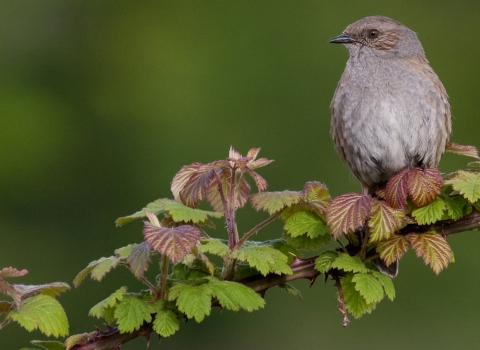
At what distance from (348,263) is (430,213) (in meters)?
0.37

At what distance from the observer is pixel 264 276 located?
9.86ft

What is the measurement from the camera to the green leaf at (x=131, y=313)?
9.39ft

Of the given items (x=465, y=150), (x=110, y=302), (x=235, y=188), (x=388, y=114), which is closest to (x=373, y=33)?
(x=388, y=114)

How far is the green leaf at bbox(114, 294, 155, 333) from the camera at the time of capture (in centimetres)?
286

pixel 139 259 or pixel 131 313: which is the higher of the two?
pixel 139 259

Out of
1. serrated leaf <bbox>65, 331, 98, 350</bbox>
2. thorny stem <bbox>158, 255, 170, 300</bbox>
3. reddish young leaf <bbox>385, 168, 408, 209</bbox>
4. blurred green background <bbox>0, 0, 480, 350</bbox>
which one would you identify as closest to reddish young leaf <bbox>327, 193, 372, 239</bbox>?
reddish young leaf <bbox>385, 168, 408, 209</bbox>

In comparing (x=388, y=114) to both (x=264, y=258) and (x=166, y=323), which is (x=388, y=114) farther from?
(x=166, y=323)

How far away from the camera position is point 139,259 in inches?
112

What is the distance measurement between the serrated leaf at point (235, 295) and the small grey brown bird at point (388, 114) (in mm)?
2233

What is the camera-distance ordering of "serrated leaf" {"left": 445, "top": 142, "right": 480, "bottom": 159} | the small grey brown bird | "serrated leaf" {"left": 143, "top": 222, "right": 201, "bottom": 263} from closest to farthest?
"serrated leaf" {"left": 143, "top": 222, "right": 201, "bottom": 263} → "serrated leaf" {"left": 445, "top": 142, "right": 480, "bottom": 159} → the small grey brown bird

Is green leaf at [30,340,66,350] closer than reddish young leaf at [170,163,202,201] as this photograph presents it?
Yes

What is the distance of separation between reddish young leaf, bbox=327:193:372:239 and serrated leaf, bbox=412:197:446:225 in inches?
8.0

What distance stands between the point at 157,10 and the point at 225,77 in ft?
5.60

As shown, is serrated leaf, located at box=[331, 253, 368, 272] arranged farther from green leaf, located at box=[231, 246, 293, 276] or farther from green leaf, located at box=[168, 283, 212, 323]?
green leaf, located at box=[168, 283, 212, 323]
